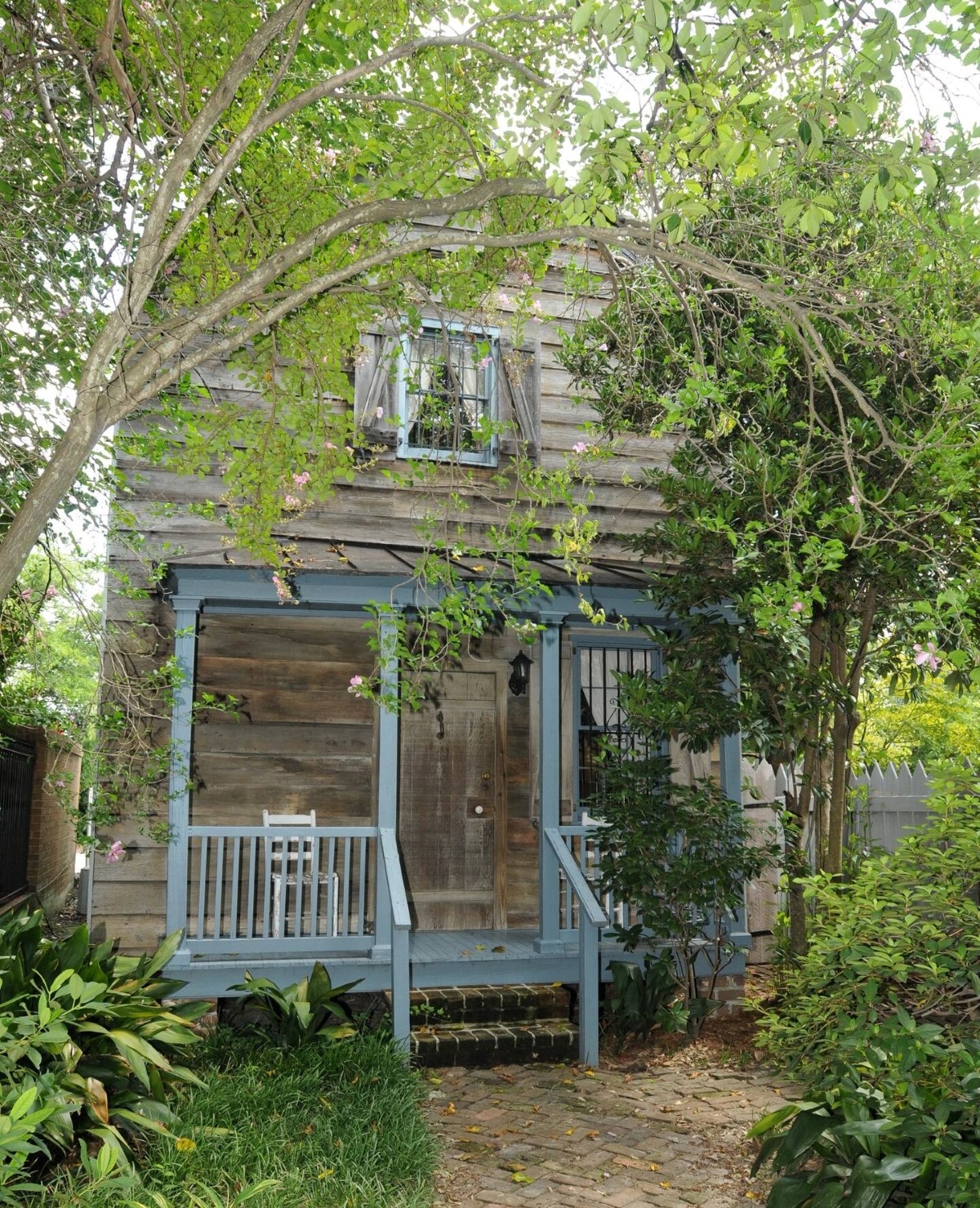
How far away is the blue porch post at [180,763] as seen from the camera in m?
7.65

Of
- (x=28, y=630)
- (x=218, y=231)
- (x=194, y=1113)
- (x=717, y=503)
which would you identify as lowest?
(x=194, y=1113)

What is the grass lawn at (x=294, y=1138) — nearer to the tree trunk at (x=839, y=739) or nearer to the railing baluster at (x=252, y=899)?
the railing baluster at (x=252, y=899)

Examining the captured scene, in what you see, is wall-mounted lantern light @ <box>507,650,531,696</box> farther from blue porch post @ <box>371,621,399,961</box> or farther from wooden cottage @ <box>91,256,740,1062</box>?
blue porch post @ <box>371,621,399,961</box>

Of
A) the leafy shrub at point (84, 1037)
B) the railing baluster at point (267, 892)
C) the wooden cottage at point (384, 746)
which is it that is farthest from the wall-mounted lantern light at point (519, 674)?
the leafy shrub at point (84, 1037)

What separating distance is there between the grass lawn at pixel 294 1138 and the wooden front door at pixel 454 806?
3.13 metres

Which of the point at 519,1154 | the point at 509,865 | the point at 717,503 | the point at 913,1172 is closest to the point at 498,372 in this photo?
the point at 717,503

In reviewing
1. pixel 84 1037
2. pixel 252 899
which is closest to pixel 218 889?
pixel 252 899

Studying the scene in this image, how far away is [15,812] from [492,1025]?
4.92 metres

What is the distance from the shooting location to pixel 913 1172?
4082 mm

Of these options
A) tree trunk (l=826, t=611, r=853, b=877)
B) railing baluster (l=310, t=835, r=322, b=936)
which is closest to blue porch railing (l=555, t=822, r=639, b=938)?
tree trunk (l=826, t=611, r=853, b=877)

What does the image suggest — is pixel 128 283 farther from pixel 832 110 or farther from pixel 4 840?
pixel 4 840

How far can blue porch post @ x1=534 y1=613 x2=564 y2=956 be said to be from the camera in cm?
826

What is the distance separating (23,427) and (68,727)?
6.91ft

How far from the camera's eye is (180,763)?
25.6 feet
